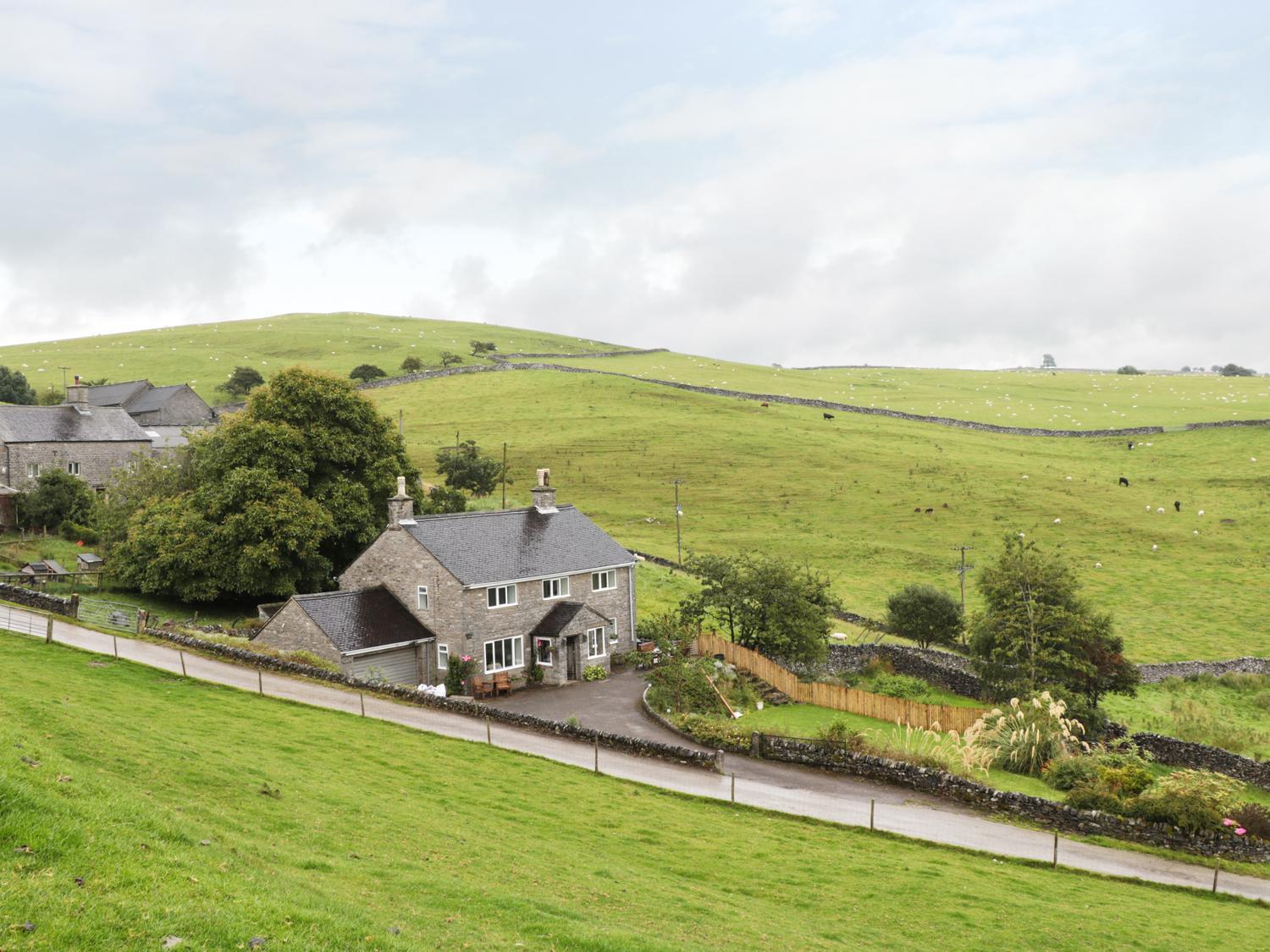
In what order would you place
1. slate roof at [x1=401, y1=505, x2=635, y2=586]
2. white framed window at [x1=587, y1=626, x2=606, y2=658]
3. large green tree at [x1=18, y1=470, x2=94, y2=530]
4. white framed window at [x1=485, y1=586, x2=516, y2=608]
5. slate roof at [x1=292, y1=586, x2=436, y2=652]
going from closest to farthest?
slate roof at [x1=292, y1=586, x2=436, y2=652], white framed window at [x1=485, y1=586, x2=516, y2=608], slate roof at [x1=401, y1=505, x2=635, y2=586], white framed window at [x1=587, y1=626, x2=606, y2=658], large green tree at [x1=18, y1=470, x2=94, y2=530]

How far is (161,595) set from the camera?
172ft

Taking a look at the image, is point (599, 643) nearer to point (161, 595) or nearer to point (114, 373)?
point (161, 595)

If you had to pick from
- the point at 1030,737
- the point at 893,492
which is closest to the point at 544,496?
the point at 1030,737

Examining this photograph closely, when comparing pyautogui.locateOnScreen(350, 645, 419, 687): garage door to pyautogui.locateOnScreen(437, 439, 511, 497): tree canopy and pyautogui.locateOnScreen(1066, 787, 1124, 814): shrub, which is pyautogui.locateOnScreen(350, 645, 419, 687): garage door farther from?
pyautogui.locateOnScreen(437, 439, 511, 497): tree canopy

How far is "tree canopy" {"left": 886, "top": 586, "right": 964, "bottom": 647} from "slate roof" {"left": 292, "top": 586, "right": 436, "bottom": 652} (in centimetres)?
2721

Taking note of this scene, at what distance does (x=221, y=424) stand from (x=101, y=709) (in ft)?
106

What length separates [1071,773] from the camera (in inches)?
1264

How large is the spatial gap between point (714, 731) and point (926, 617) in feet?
79.7

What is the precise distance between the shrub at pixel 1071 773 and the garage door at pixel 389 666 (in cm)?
2643

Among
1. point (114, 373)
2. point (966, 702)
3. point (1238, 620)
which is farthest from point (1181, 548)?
point (114, 373)

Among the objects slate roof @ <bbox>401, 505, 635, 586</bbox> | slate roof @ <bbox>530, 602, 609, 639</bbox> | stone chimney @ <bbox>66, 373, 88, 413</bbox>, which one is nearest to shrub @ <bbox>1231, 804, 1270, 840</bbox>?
slate roof @ <bbox>530, 602, 609, 639</bbox>

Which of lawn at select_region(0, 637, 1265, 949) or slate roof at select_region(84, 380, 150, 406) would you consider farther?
slate roof at select_region(84, 380, 150, 406)

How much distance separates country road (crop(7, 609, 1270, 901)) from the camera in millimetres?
24797

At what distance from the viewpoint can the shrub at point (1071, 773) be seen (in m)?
31.5
